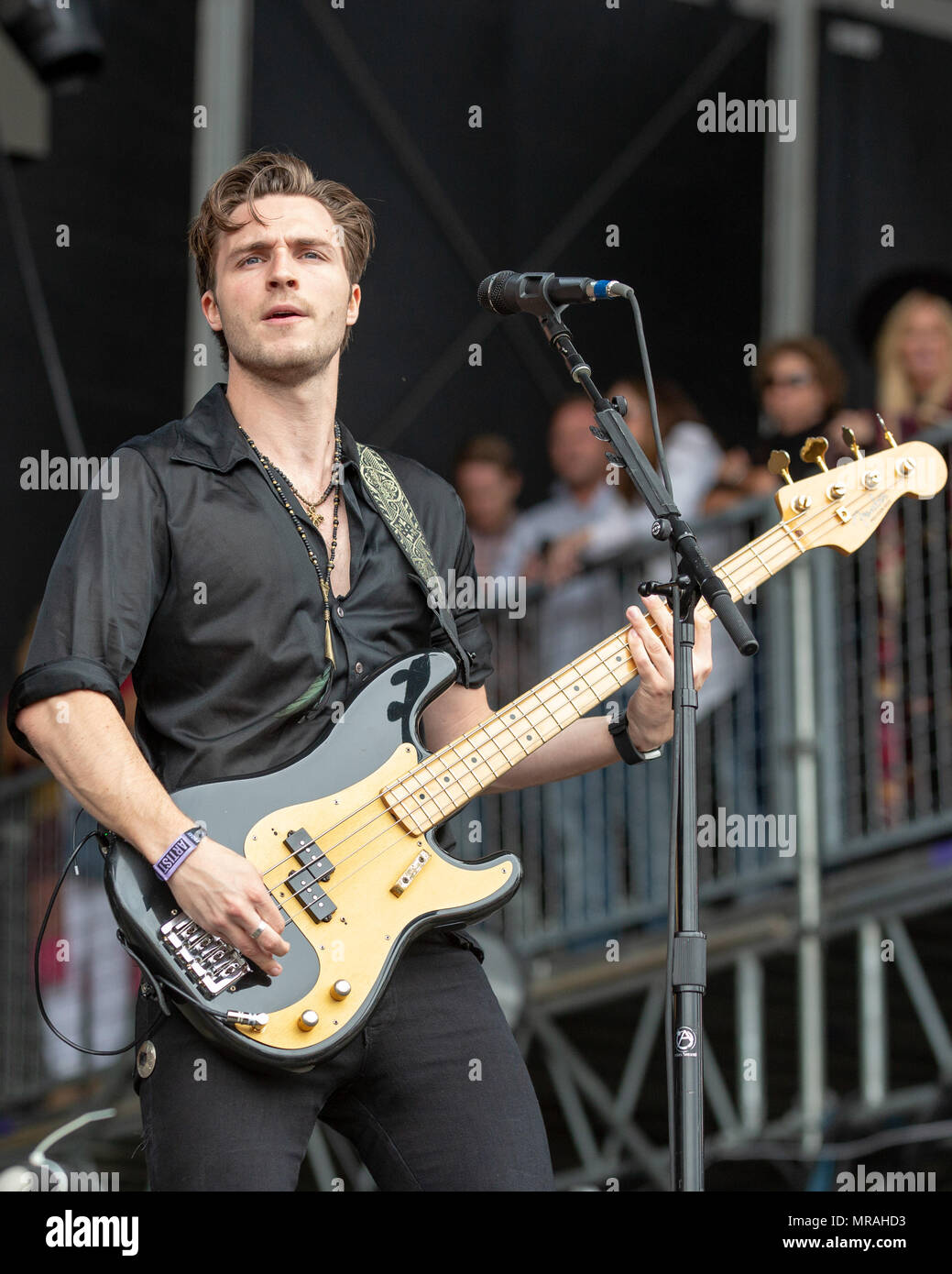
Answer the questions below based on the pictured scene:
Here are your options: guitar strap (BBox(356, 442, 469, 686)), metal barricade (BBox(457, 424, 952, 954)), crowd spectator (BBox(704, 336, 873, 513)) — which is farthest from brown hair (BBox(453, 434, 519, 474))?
guitar strap (BBox(356, 442, 469, 686))

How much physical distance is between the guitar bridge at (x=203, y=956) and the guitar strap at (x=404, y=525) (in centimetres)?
77

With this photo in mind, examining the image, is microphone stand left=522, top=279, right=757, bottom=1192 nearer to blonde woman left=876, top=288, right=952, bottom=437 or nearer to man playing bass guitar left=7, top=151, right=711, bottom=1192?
man playing bass guitar left=7, top=151, right=711, bottom=1192

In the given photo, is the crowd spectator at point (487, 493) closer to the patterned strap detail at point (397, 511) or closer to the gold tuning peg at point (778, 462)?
the patterned strap detail at point (397, 511)

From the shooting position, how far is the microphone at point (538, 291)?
10.6ft

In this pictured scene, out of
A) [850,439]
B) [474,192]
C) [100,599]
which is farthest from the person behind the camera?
[474,192]

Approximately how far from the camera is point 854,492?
11.8 feet

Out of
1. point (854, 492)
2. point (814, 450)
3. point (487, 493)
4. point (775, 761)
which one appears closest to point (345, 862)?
point (814, 450)

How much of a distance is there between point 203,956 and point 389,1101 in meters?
0.40

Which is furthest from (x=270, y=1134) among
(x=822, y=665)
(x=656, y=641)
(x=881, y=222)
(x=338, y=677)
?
(x=881, y=222)

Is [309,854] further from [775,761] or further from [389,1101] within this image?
[775,761]

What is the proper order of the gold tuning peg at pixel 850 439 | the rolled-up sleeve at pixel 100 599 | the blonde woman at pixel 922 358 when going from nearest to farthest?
the rolled-up sleeve at pixel 100 599 → the gold tuning peg at pixel 850 439 → the blonde woman at pixel 922 358

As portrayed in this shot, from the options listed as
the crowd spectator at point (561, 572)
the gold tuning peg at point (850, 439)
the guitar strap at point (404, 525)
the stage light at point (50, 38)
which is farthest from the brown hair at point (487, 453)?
the guitar strap at point (404, 525)

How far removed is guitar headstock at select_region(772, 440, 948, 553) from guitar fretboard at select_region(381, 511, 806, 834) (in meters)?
0.07

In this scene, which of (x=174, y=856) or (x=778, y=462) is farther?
(x=778, y=462)
